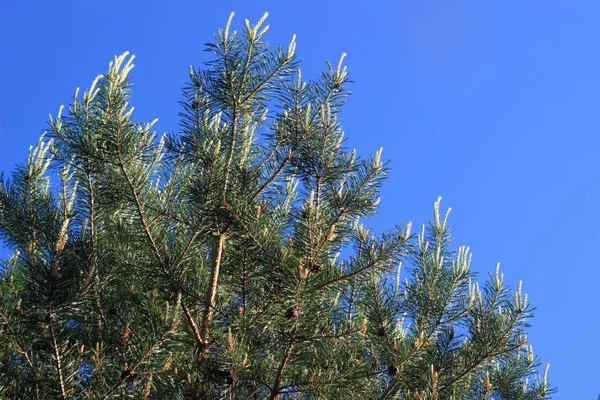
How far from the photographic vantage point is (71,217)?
4.48 m

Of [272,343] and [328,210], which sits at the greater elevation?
[328,210]

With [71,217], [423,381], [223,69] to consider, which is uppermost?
[223,69]

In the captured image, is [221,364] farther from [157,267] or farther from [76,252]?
[76,252]

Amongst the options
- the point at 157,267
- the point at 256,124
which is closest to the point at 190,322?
the point at 157,267

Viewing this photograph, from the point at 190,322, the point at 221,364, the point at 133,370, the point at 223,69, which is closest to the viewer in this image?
the point at 133,370

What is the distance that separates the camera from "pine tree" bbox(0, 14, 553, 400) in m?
3.71

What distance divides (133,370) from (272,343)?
3.69 feet

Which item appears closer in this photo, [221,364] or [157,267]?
[221,364]

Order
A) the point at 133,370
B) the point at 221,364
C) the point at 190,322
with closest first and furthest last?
the point at 133,370 < the point at 221,364 < the point at 190,322

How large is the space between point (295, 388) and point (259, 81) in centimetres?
194

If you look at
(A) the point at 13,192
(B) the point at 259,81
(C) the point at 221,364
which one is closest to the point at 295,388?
(C) the point at 221,364

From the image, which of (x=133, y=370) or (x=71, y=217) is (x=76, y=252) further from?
(x=133, y=370)

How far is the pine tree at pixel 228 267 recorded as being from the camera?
12.2 feet

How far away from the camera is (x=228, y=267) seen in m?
4.44
